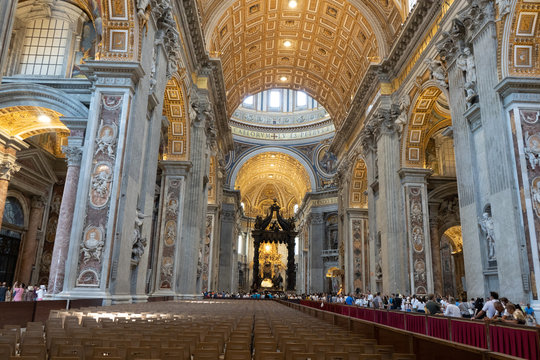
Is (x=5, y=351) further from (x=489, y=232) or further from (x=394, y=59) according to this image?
(x=394, y=59)

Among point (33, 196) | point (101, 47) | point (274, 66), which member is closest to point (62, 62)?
point (101, 47)

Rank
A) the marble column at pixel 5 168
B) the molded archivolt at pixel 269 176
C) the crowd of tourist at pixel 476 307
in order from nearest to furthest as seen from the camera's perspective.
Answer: the crowd of tourist at pixel 476 307 → the marble column at pixel 5 168 → the molded archivolt at pixel 269 176

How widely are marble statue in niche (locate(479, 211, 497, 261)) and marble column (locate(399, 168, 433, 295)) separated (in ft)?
16.9

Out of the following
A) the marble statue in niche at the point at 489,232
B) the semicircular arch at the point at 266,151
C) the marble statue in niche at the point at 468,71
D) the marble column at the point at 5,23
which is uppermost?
the semicircular arch at the point at 266,151

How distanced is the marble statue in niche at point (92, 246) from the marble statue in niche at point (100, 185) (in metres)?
0.63

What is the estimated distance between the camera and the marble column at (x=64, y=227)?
8641 millimetres

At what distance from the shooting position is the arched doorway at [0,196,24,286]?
14352 millimetres

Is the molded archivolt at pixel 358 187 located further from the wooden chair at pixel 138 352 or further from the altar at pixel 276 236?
the wooden chair at pixel 138 352

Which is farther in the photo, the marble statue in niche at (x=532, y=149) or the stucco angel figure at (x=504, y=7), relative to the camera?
the stucco angel figure at (x=504, y=7)

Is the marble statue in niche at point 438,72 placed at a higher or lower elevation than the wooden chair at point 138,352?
higher

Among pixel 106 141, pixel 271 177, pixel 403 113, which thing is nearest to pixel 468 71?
pixel 403 113

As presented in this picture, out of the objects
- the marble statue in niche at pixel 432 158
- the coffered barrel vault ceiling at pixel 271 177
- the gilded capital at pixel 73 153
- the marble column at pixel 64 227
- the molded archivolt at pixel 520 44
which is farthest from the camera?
the coffered barrel vault ceiling at pixel 271 177

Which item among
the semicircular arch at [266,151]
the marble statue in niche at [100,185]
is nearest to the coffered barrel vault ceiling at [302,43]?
the semicircular arch at [266,151]

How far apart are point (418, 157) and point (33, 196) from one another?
1489cm
